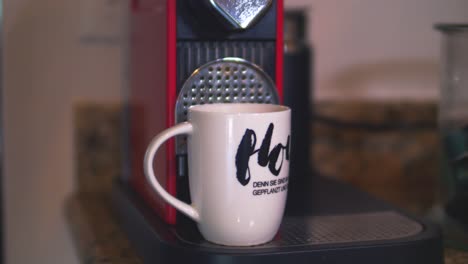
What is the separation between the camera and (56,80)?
0.99m

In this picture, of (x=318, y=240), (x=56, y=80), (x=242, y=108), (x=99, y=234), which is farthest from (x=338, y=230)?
(x=56, y=80)

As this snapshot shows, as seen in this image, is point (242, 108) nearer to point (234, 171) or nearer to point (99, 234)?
point (234, 171)

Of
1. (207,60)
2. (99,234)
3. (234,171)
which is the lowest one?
(99,234)

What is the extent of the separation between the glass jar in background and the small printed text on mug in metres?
0.24

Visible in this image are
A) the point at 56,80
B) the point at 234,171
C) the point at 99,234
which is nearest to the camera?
the point at 234,171

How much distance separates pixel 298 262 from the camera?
0.60 metres

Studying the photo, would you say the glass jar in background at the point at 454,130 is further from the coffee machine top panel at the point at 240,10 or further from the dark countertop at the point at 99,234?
the coffee machine top panel at the point at 240,10

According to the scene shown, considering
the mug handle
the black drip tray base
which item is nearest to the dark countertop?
the black drip tray base

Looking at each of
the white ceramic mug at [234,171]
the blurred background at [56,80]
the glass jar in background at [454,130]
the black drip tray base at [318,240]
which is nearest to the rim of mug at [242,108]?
the white ceramic mug at [234,171]

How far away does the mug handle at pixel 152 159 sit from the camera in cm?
61

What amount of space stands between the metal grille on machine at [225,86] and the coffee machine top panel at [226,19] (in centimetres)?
3

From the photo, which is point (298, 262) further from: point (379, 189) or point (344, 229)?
point (379, 189)

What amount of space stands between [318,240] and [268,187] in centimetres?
7

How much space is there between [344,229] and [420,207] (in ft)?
1.27
